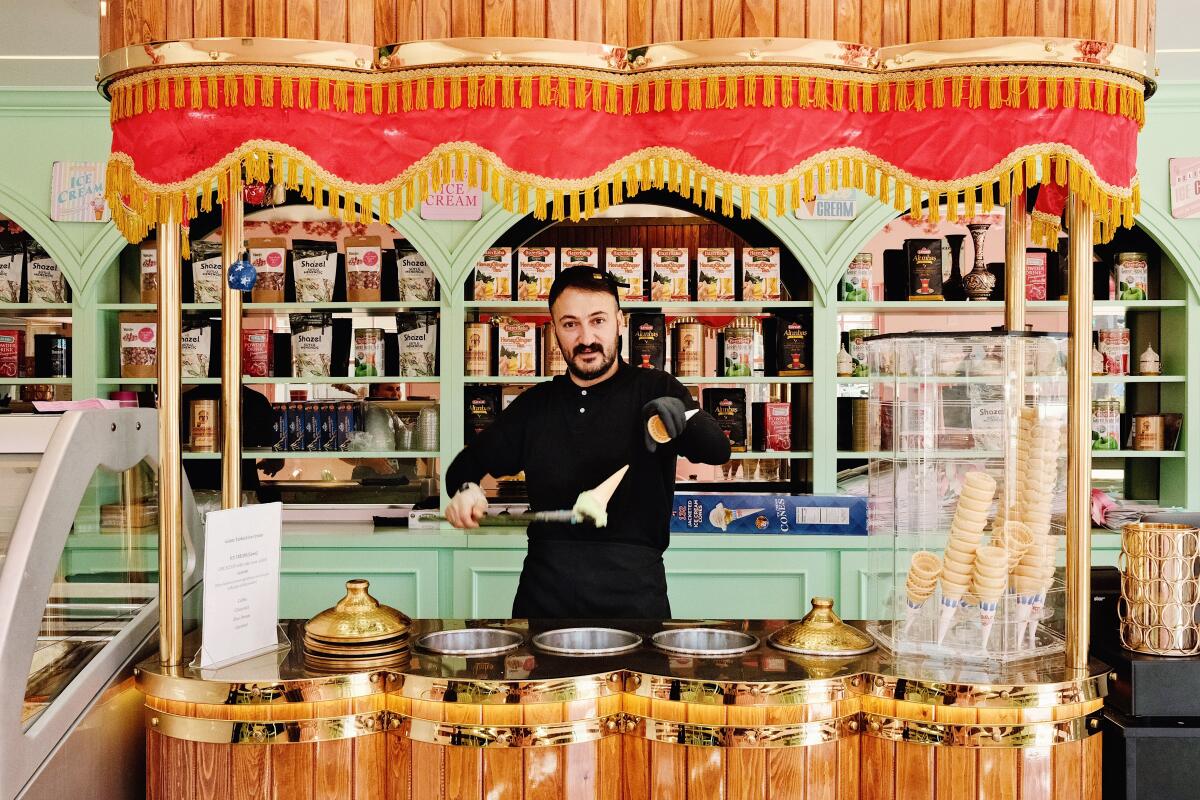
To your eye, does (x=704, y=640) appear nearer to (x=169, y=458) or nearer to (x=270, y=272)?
(x=169, y=458)

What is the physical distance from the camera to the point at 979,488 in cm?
207

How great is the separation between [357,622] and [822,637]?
3.06 feet

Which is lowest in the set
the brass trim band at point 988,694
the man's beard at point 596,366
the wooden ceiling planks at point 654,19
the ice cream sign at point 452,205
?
the brass trim band at point 988,694

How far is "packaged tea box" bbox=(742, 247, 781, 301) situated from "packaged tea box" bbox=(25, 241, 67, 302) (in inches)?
123

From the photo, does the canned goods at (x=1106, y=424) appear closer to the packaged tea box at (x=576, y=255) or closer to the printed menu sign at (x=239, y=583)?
the packaged tea box at (x=576, y=255)

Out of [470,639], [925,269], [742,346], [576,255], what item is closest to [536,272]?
[576,255]

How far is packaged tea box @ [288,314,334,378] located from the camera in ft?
16.1

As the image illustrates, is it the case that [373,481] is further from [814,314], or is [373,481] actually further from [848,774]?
[848,774]

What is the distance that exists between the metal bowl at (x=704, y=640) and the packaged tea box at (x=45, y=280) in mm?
3840

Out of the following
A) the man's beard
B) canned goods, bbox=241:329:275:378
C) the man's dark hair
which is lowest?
the man's beard

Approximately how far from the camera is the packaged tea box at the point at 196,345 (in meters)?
4.96

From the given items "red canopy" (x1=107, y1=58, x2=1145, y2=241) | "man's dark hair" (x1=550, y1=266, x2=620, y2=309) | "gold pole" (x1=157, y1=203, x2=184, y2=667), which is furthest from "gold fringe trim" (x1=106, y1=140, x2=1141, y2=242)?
"man's dark hair" (x1=550, y1=266, x2=620, y2=309)

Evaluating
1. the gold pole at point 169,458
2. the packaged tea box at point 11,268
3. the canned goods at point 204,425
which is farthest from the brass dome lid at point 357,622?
the packaged tea box at point 11,268

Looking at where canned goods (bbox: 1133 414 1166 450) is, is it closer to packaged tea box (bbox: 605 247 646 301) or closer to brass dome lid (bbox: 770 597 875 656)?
packaged tea box (bbox: 605 247 646 301)
